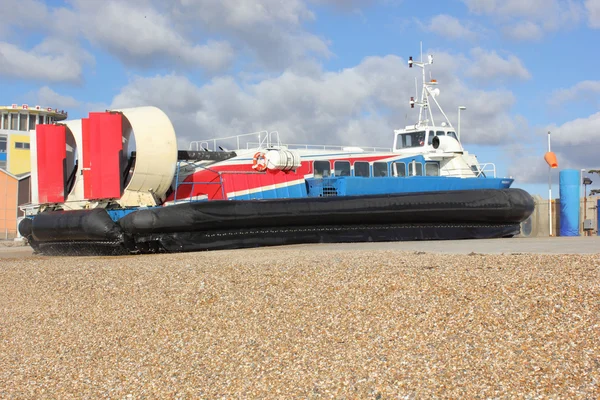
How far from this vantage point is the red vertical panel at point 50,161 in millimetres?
11141

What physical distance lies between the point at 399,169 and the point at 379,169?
0.50 meters

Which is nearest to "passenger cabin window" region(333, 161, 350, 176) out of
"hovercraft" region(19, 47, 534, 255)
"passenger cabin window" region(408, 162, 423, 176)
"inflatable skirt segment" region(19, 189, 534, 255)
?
"hovercraft" region(19, 47, 534, 255)

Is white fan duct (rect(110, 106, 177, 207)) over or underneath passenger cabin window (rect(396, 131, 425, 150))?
underneath

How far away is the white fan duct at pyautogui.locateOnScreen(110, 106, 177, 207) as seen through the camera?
10.0m

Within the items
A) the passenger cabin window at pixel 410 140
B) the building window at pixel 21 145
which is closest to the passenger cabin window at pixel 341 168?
the passenger cabin window at pixel 410 140

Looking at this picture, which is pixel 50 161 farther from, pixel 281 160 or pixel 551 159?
pixel 551 159

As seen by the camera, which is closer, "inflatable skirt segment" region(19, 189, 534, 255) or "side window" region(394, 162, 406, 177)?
"inflatable skirt segment" region(19, 189, 534, 255)

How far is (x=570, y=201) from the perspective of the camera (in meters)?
14.9

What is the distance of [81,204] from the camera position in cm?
1066

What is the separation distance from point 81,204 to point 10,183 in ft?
46.7

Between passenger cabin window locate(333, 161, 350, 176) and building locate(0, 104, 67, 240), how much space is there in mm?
14550

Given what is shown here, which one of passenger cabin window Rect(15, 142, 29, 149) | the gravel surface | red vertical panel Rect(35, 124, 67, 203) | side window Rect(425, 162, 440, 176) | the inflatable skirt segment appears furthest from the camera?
passenger cabin window Rect(15, 142, 29, 149)

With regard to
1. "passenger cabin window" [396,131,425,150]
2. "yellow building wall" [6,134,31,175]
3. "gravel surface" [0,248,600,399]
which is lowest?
"gravel surface" [0,248,600,399]

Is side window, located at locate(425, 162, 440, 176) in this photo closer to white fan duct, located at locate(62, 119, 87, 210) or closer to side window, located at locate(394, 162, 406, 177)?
side window, located at locate(394, 162, 406, 177)
